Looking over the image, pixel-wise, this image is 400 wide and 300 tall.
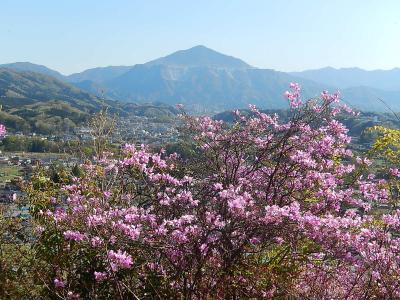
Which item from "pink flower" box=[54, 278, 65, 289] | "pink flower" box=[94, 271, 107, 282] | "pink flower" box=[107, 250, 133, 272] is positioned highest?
"pink flower" box=[107, 250, 133, 272]

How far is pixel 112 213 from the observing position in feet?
19.5

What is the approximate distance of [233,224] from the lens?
5293 mm

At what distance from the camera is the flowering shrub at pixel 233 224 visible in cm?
533

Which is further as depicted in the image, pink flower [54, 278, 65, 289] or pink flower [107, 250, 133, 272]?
pink flower [54, 278, 65, 289]

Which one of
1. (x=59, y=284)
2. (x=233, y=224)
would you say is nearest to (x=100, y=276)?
(x=59, y=284)

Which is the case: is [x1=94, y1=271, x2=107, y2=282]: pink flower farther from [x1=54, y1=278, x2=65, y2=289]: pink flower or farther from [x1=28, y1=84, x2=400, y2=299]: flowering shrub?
[x1=54, y1=278, x2=65, y2=289]: pink flower

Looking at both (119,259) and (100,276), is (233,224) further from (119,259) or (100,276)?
(100,276)

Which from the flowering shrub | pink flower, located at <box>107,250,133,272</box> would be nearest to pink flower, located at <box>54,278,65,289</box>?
the flowering shrub

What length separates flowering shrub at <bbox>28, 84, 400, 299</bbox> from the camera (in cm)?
533

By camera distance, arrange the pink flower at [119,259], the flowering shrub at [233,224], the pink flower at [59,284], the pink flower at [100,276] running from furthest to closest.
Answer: the pink flower at [59,284] < the pink flower at [100,276] < the flowering shrub at [233,224] < the pink flower at [119,259]

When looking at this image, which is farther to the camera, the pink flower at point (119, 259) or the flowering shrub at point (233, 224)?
the flowering shrub at point (233, 224)

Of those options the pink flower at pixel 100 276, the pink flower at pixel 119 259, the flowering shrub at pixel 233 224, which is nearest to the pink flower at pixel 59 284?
the flowering shrub at pixel 233 224

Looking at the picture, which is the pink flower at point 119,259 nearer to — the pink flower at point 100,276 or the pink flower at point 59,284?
the pink flower at point 100,276

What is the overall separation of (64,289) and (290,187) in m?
3.53
